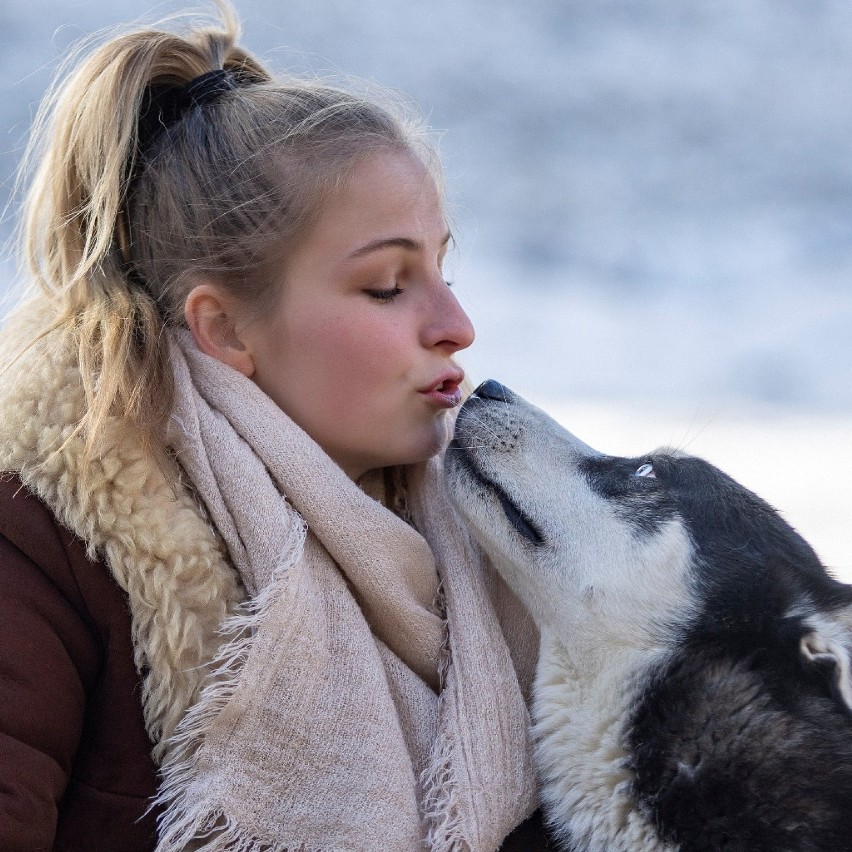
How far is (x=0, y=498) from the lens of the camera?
2.21 meters

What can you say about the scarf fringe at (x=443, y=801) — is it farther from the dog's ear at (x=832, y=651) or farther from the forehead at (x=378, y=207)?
the forehead at (x=378, y=207)

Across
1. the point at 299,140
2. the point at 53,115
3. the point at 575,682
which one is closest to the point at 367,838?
the point at 575,682

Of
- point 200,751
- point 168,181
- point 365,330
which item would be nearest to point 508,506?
point 365,330

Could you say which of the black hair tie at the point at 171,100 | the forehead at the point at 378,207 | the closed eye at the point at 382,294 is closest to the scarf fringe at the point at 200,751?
the closed eye at the point at 382,294

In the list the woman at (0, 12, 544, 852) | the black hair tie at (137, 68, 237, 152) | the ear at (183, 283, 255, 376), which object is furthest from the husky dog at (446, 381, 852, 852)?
the black hair tie at (137, 68, 237, 152)

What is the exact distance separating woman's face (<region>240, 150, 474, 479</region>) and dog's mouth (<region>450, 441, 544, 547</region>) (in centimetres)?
14

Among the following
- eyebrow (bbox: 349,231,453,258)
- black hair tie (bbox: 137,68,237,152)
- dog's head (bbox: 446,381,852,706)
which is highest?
black hair tie (bbox: 137,68,237,152)

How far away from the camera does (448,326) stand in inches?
105

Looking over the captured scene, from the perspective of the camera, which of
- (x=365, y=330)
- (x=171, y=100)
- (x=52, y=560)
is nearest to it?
(x=52, y=560)

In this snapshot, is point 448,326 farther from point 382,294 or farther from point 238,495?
point 238,495

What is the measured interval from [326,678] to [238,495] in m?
0.48

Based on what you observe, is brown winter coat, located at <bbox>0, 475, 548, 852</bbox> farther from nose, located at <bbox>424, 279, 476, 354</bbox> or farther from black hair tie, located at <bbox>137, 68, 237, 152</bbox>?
black hair tie, located at <bbox>137, 68, 237, 152</bbox>

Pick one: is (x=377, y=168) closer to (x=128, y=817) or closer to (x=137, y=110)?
(x=137, y=110)

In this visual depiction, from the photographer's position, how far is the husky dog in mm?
2287
